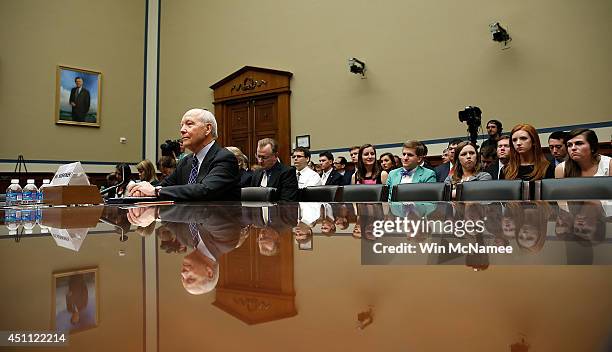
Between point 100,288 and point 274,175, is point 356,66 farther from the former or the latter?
point 100,288

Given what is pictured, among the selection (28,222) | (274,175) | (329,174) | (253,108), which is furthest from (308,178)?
(28,222)

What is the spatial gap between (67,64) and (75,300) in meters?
8.50

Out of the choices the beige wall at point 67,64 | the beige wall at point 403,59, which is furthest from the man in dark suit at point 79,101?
the beige wall at point 403,59

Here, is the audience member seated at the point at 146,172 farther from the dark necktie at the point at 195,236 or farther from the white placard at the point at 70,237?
the dark necktie at the point at 195,236

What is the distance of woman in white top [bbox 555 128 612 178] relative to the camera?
8.49ft

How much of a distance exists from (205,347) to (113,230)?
0.63 meters

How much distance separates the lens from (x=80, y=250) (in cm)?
51

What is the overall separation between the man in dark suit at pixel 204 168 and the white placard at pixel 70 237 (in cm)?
128

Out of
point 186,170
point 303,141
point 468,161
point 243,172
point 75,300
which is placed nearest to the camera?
point 75,300

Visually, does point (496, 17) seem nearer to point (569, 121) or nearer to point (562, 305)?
point (569, 121)

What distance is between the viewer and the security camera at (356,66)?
6012 mm

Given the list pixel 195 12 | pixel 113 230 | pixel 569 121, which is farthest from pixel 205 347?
pixel 195 12

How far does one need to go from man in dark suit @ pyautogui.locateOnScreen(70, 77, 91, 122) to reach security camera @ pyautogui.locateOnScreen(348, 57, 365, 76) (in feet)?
15.8

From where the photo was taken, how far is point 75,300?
281 mm
